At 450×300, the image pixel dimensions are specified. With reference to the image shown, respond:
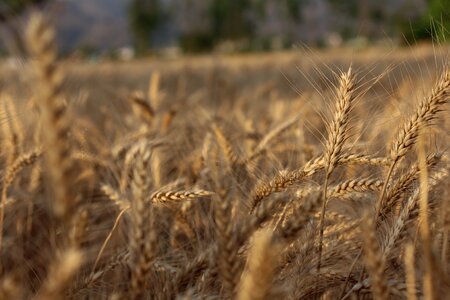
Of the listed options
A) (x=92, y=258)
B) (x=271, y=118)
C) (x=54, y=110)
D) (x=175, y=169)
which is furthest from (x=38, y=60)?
(x=271, y=118)

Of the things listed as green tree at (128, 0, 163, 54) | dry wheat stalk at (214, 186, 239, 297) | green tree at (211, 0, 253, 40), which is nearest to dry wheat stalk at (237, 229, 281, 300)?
dry wheat stalk at (214, 186, 239, 297)

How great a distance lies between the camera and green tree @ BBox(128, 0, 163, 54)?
51.5m

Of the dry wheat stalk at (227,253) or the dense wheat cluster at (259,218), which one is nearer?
the dense wheat cluster at (259,218)

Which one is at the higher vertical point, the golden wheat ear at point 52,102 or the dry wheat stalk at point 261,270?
the golden wheat ear at point 52,102

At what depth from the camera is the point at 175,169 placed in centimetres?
218

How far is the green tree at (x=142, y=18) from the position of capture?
51500 millimetres

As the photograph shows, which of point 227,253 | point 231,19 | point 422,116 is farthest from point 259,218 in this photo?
point 231,19

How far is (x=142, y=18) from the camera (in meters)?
51.5

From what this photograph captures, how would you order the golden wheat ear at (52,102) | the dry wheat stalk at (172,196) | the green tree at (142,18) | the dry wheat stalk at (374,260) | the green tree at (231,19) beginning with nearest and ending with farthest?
the golden wheat ear at (52,102) < the dry wheat stalk at (374,260) < the dry wheat stalk at (172,196) < the green tree at (231,19) < the green tree at (142,18)

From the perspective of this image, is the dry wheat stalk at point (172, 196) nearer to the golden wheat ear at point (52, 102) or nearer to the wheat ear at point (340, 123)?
the wheat ear at point (340, 123)

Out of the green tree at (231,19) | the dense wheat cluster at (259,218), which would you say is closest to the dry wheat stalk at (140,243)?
the dense wheat cluster at (259,218)

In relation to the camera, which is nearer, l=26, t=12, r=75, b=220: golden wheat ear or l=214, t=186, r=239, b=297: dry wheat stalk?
l=26, t=12, r=75, b=220: golden wheat ear

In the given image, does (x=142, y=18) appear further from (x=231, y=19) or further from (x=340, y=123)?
(x=340, y=123)

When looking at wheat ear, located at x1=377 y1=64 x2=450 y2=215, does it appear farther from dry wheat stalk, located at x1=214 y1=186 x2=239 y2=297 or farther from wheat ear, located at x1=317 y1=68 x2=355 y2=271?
dry wheat stalk, located at x1=214 y1=186 x2=239 y2=297
